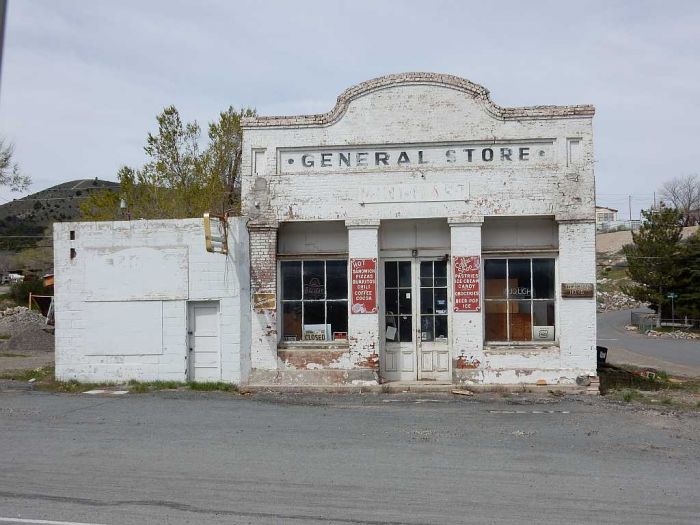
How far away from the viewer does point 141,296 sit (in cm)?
1562

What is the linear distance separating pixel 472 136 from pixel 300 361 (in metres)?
5.85

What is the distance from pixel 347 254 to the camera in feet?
50.8

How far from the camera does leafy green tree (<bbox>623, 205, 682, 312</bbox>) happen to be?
4791 centimetres

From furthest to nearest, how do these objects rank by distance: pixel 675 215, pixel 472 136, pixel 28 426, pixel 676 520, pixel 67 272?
pixel 675 215 → pixel 67 272 → pixel 472 136 → pixel 28 426 → pixel 676 520

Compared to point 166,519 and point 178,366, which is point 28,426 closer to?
point 178,366

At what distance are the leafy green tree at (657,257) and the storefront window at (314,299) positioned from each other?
3835 cm

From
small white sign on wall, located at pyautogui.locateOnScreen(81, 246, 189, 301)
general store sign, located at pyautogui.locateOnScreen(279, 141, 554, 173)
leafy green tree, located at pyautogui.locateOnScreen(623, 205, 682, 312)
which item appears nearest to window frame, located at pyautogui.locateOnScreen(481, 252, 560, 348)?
general store sign, located at pyautogui.locateOnScreen(279, 141, 554, 173)

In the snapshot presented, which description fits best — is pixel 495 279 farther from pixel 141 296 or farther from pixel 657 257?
pixel 657 257

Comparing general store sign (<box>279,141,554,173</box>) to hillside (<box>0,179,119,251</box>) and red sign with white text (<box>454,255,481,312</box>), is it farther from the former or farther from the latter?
hillside (<box>0,179,119,251</box>)

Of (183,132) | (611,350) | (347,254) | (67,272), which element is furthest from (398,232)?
(611,350)

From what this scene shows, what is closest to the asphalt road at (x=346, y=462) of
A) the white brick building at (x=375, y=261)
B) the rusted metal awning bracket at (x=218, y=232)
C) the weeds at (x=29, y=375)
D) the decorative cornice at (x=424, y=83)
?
the white brick building at (x=375, y=261)

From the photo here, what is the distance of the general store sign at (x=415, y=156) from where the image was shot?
1491 cm

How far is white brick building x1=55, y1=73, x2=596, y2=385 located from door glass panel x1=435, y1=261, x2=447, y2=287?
30mm

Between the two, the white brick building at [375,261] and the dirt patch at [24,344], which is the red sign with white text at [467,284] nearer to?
the white brick building at [375,261]
